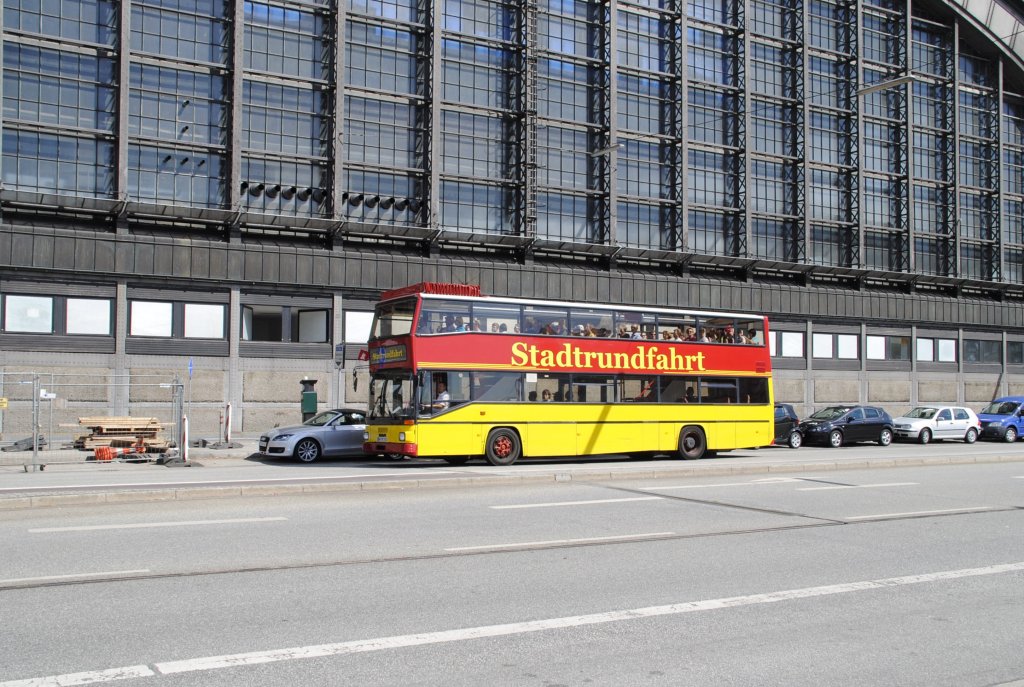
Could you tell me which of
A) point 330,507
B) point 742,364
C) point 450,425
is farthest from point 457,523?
point 742,364

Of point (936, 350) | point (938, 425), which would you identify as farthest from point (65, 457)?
point (936, 350)

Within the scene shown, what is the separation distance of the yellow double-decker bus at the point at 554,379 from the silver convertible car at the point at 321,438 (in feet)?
2.40

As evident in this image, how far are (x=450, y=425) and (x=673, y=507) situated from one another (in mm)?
8822

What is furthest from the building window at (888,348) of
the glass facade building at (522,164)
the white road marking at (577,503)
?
the white road marking at (577,503)

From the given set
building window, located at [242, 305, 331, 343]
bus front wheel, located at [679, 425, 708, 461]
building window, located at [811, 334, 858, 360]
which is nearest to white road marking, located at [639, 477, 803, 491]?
bus front wheel, located at [679, 425, 708, 461]

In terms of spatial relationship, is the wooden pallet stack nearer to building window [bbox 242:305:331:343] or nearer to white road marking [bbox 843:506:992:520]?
building window [bbox 242:305:331:343]

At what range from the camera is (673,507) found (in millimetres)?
14578

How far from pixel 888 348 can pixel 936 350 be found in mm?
4104

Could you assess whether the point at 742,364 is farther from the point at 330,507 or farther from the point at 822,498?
the point at 330,507

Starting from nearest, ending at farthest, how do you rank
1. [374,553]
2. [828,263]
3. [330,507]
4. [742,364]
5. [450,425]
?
1. [374,553]
2. [330,507]
3. [450,425]
4. [742,364]
5. [828,263]

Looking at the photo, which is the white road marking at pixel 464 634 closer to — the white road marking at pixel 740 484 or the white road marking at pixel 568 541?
the white road marking at pixel 568 541

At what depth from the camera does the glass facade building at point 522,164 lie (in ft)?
112

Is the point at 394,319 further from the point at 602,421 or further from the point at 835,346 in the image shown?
the point at 835,346

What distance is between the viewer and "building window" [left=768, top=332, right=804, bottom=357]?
4900 cm
